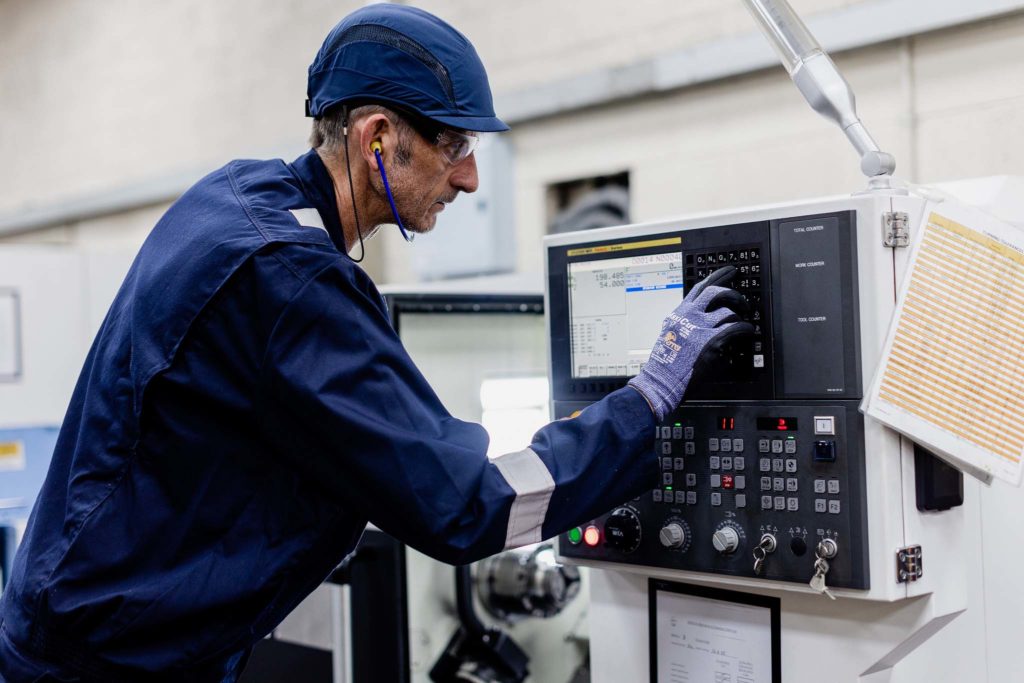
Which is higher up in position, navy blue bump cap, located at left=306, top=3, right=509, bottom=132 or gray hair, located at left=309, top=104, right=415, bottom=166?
navy blue bump cap, located at left=306, top=3, right=509, bottom=132

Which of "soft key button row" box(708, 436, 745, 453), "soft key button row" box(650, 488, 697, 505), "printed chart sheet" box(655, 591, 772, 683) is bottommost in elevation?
"printed chart sheet" box(655, 591, 772, 683)

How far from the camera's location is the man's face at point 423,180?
1.19m

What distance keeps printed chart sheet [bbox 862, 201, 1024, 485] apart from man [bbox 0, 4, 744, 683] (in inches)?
7.1

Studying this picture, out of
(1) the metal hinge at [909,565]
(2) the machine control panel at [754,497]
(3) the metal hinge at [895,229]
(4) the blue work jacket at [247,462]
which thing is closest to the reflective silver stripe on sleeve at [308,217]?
(4) the blue work jacket at [247,462]

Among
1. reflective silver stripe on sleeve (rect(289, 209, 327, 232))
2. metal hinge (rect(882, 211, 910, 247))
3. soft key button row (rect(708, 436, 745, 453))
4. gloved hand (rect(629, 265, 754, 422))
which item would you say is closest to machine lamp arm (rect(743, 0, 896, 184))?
metal hinge (rect(882, 211, 910, 247))

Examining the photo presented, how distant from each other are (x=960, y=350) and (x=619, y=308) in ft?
1.27

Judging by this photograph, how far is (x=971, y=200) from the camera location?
1278 millimetres

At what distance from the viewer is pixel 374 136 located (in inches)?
46.1

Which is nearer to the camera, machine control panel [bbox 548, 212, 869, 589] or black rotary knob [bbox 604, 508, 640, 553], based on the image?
machine control panel [bbox 548, 212, 869, 589]

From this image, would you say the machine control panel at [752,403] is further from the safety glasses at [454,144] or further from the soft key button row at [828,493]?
the safety glasses at [454,144]

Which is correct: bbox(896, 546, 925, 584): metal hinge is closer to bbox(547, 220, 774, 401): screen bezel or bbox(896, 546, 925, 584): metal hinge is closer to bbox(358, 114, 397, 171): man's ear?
bbox(547, 220, 774, 401): screen bezel

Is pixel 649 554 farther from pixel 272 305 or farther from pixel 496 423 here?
pixel 496 423

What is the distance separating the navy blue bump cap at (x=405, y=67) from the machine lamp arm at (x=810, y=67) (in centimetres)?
38

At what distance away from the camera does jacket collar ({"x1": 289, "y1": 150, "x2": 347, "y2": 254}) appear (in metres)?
1.20
